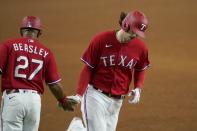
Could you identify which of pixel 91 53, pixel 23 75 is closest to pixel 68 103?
pixel 91 53

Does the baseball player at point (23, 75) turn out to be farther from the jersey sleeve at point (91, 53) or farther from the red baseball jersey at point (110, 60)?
the red baseball jersey at point (110, 60)

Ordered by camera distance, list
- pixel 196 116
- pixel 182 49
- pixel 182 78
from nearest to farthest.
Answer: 1. pixel 196 116
2. pixel 182 78
3. pixel 182 49

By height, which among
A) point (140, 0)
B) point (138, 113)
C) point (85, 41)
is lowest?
point (138, 113)

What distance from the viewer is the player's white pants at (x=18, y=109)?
5078mm

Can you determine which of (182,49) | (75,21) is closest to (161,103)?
(182,49)

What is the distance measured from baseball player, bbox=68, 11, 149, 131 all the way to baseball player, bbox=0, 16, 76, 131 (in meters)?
0.49

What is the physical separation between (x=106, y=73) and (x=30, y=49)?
94cm

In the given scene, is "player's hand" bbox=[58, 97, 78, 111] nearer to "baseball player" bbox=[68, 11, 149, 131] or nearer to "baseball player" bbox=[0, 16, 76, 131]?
"baseball player" bbox=[68, 11, 149, 131]

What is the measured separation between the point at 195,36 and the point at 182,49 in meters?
0.40

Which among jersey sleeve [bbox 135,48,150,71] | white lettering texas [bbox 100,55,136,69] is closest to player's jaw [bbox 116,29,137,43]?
white lettering texas [bbox 100,55,136,69]

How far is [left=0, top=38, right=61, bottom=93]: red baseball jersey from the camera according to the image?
5.00 meters

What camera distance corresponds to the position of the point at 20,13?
1030 centimetres

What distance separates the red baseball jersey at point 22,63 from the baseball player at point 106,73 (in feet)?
1.77

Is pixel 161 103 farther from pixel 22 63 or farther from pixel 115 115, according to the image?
pixel 22 63
